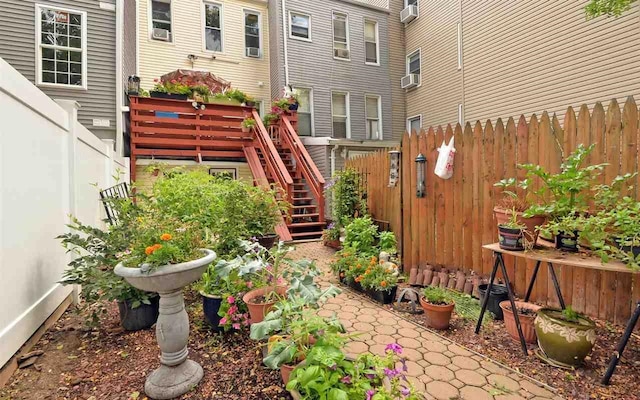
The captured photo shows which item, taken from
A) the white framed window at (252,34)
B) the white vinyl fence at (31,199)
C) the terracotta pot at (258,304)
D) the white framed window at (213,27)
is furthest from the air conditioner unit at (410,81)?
the terracotta pot at (258,304)

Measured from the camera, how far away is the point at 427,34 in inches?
459

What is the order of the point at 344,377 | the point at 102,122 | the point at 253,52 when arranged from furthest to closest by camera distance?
the point at 253,52 → the point at 102,122 → the point at 344,377

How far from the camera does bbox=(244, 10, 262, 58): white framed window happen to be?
38.3 feet

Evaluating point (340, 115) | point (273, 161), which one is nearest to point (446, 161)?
point (273, 161)

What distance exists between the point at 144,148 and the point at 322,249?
5.65 metres

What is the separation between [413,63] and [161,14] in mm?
9066

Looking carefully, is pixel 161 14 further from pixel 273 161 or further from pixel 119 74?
pixel 273 161

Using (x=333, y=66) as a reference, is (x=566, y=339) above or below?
below

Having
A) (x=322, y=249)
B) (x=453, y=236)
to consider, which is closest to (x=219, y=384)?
(x=453, y=236)

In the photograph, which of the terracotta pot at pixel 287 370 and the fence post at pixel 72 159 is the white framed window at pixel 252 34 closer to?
the fence post at pixel 72 159

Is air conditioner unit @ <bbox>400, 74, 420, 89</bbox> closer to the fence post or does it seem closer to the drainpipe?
the drainpipe

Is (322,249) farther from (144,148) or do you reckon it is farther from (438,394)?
(144,148)

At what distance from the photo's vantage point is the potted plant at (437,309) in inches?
119

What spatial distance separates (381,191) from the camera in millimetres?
5816
